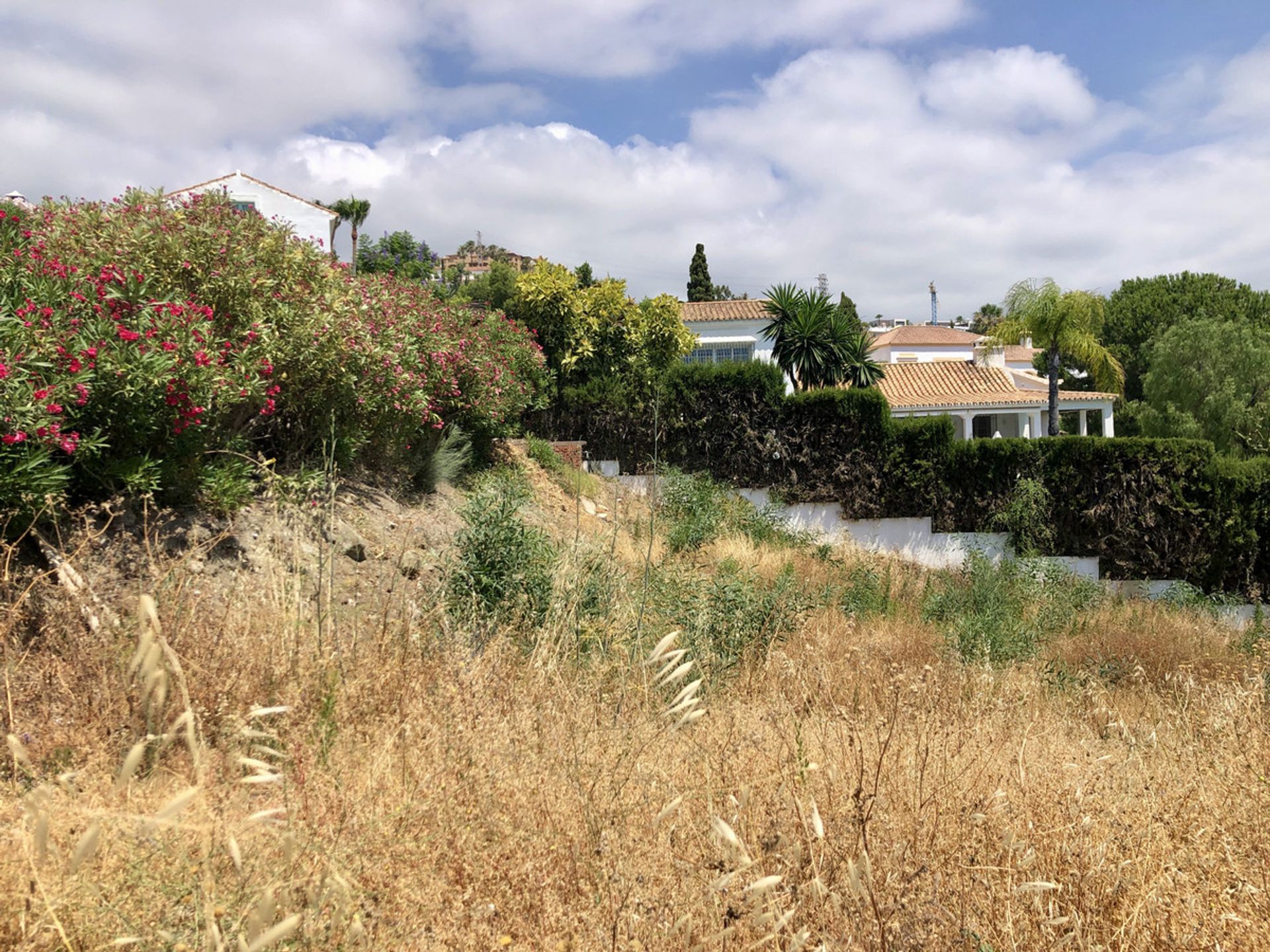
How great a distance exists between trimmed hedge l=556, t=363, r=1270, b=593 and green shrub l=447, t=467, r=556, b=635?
26.0ft

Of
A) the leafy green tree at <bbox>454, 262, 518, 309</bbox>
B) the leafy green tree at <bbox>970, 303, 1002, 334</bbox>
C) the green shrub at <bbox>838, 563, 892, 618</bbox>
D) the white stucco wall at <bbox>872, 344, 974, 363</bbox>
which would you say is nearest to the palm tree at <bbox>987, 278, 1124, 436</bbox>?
the green shrub at <bbox>838, 563, 892, 618</bbox>

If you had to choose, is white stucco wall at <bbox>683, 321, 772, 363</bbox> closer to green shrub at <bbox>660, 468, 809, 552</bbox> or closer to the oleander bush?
green shrub at <bbox>660, 468, 809, 552</bbox>

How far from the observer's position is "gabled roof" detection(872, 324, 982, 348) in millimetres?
51688

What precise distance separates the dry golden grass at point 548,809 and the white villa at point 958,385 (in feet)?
78.7

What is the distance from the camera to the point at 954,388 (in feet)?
106

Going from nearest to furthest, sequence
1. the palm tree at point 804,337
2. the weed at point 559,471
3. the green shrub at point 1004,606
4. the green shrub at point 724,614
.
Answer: the green shrub at point 724,614 → the green shrub at point 1004,606 → the weed at point 559,471 → the palm tree at point 804,337

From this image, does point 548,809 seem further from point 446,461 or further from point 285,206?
point 285,206

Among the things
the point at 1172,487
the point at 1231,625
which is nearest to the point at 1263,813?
the point at 1231,625

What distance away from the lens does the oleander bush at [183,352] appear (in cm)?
523

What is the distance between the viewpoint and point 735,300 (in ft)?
132

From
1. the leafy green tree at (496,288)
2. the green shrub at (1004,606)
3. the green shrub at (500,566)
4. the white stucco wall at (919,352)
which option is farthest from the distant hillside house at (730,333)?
the green shrub at (500,566)

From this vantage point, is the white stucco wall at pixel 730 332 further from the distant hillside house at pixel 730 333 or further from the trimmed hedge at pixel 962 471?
the trimmed hedge at pixel 962 471

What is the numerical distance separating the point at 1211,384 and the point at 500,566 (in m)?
33.8

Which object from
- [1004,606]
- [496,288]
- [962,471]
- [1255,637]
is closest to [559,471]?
[1004,606]
